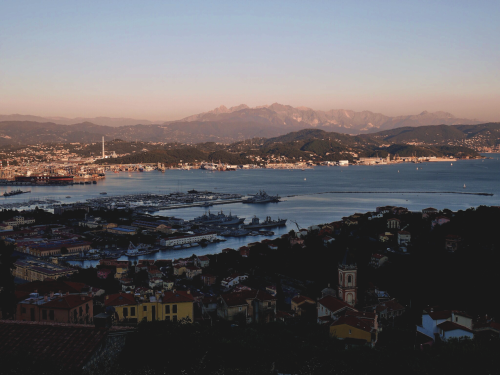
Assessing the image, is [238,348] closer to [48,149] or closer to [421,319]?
[421,319]

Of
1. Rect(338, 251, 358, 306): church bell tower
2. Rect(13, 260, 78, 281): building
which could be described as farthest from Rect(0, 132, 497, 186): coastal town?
Rect(338, 251, 358, 306): church bell tower

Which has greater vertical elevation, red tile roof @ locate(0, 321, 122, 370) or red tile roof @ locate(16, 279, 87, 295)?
red tile roof @ locate(0, 321, 122, 370)

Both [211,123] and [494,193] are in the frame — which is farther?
[211,123]

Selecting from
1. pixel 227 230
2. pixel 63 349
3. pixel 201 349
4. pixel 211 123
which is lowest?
pixel 227 230

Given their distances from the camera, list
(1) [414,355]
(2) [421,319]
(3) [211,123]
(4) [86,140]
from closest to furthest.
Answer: (1) [414,355] → (2) [421,319] → (4) [86,140] → (3) [211,123]

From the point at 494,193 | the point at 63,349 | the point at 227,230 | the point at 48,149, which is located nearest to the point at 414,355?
the point at 63,349

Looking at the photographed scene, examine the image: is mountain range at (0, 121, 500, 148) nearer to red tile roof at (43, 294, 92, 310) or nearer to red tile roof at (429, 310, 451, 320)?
red tile roof at (429, 310, 451, 320)

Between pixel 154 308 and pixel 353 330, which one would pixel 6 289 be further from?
pixel 353 330
